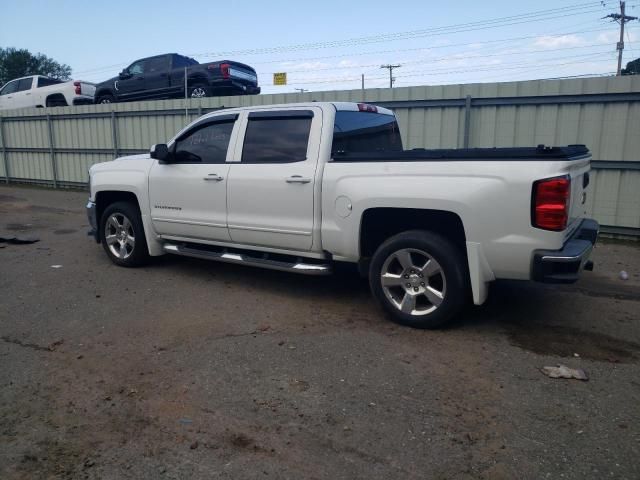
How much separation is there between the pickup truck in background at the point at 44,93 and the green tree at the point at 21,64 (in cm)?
4501

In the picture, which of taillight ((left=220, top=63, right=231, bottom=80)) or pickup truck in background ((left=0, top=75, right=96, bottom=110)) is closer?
taillight ((left=220, top=63, right=231, bottom=80))

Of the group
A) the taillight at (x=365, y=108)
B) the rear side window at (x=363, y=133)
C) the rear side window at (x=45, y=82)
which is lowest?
the rear side window at (x=363, y=133)

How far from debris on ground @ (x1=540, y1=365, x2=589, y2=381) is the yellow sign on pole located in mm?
13981

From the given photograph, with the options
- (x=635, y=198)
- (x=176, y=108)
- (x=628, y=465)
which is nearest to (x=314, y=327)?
(x=628, y=465)

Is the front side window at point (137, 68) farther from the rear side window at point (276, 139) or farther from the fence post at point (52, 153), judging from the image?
the rear side window at point (276, 139)

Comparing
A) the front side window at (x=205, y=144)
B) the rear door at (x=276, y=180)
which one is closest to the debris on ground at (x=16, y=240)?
the front side window at (x=205, y=144)

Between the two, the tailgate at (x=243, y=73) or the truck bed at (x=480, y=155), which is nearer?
the truck bed at (x=480, y=155)

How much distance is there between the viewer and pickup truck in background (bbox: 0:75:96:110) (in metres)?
18.7

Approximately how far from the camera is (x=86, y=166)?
15719mm

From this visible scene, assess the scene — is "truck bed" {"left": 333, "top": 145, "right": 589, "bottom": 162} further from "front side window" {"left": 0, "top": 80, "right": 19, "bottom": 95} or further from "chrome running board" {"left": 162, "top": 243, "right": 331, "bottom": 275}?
"front side window" {"left": 0, "top": 80, "right": 19, "bottom": 95}

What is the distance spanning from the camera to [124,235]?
6.65 metres

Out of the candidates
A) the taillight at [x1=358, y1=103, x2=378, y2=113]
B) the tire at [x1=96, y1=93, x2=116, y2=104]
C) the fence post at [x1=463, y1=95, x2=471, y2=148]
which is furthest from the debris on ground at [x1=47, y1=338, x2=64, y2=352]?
the tire at [x1=96, y1=93, x2=116, y2=104]

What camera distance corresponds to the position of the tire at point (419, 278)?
14.1 ft

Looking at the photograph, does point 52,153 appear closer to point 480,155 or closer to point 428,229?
point 428,229
